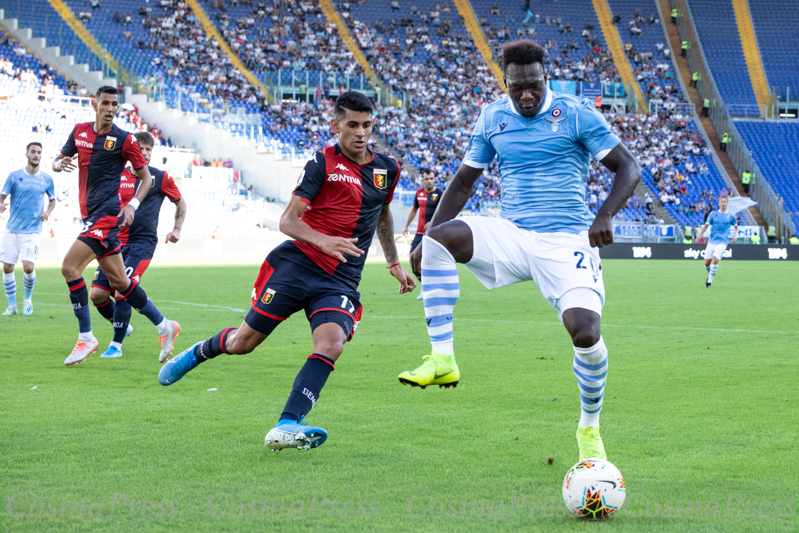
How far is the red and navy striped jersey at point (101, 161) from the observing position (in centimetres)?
821

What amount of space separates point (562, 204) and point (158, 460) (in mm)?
2581

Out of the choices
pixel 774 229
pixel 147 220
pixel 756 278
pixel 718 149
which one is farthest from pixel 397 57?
pixel 147 220

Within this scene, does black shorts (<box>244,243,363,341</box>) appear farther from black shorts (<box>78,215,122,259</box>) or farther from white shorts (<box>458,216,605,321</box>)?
black shorts (<box>78,215,122,259</box>)

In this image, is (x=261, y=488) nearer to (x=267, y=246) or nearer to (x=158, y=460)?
(x=158, y=460)

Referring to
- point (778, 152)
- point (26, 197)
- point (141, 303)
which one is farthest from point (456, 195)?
point (778, 152)

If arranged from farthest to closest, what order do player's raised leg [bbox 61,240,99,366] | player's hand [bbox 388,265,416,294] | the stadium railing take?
the stadium railing
player's raised leg [bbox 61,240,99,366]
player's hand [bbox 388,265,416,294]

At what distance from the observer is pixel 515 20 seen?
1996 inches

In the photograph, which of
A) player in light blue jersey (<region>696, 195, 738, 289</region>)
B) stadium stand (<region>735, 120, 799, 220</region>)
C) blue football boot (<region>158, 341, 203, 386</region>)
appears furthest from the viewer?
stadium stand (<region>735, 120, 799, 220</region>)

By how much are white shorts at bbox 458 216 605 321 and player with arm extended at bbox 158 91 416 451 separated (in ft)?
2.52

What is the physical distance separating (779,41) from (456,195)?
5128 centimetres

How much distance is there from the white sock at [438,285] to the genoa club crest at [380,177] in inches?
37.0

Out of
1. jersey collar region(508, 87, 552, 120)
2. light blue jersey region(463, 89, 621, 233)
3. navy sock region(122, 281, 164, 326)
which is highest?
jersey collar region(508, 87, 552, 120)

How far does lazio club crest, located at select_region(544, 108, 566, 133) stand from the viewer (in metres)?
4.80

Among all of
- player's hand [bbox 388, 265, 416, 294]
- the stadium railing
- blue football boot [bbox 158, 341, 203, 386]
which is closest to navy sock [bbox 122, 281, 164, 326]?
blue football boot [bbox 158, 341, 203, 386]
